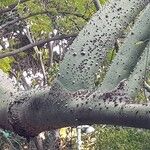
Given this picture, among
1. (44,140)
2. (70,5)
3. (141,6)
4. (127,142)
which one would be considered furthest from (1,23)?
(141,6)

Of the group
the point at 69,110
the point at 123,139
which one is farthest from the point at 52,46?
the point at 69,110

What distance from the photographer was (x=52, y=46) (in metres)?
12.6

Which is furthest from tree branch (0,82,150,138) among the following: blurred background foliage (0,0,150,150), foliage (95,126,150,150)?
foliage (95,126,150,150)

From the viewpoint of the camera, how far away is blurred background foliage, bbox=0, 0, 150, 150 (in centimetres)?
650

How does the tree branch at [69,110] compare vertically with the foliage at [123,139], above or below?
above

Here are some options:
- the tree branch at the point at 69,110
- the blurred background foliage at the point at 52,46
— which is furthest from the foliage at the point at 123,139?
the tree branch at the point at 69,110

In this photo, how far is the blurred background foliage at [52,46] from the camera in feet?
21.3

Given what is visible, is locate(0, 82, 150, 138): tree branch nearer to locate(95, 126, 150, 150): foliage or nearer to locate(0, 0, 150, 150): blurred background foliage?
locate(0, 0, 150, 150): blurred background foliage

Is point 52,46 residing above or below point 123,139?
above

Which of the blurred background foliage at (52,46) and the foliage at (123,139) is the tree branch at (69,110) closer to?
the blurred background foliage at (52,46)

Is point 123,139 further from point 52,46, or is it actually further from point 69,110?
point 69,110

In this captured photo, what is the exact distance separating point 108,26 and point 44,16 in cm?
539

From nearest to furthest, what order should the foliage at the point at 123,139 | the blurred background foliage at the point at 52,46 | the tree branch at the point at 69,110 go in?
the tree branch at the point at 69,110 → the blurred background foliage at the point at 52,46 → the foliage at the point at 123,139

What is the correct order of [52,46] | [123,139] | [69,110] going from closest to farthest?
[69,110] → [123,139] → [52,46]
